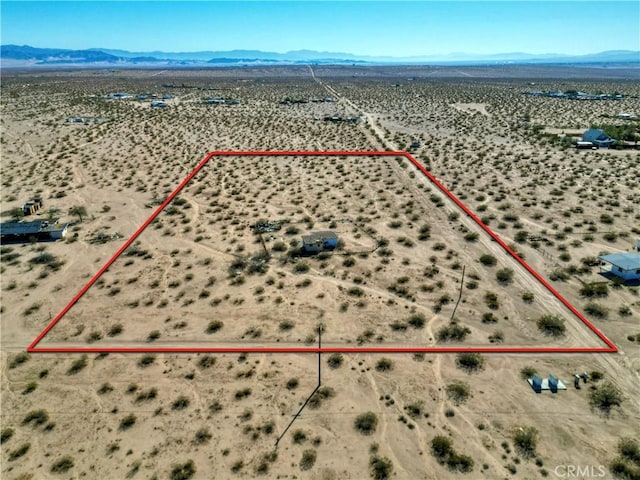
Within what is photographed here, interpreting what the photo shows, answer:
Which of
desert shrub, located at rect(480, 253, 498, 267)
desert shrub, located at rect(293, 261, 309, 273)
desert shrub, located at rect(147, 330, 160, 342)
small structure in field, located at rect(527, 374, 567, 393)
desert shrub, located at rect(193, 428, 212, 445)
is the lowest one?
desert shrub, located at rect(193, 428, 212, 445)

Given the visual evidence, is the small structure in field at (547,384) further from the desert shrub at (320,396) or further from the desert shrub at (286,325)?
the desert shrub at (286,325)

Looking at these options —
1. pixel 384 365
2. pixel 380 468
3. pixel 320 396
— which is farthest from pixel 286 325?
pixel 380 468

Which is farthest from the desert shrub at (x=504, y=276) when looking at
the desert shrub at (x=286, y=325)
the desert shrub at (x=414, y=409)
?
the desert shrub at (x=286, y=325)

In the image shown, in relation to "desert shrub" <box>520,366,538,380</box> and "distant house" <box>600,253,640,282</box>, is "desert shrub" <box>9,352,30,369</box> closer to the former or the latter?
"desert shrub" <box>520,366,538,380</box>

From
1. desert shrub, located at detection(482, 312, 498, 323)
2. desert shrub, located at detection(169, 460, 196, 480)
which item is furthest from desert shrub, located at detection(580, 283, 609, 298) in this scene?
desert shrub, located at detection(169, 460, 196, 480)

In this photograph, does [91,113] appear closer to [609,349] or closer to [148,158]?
[148,158]
